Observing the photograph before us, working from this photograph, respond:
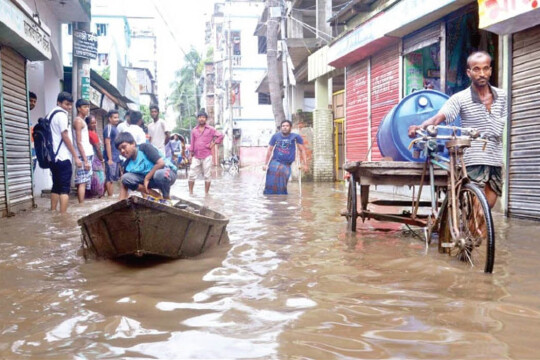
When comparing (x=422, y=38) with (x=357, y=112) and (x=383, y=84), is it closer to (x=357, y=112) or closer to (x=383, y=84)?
(x=383, y=84)

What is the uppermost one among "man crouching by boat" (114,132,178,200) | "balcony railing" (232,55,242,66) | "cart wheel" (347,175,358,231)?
"balcony railing" (232,55,242,66)

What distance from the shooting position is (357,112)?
13938 mm

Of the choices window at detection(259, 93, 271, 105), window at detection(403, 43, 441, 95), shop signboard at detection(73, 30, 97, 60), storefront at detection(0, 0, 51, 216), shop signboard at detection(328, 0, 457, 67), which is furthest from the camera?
window at detection(259, 93, 271, 105)

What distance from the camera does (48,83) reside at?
12.3 m

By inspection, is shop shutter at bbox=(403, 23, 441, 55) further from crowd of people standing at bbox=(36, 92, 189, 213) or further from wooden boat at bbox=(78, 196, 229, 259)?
wooden boat at bbox=(78, 196, 229, 259)

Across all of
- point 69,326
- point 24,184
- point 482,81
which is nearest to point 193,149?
point 24,184

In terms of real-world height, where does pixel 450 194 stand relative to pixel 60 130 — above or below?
below

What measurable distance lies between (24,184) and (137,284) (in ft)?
20.3

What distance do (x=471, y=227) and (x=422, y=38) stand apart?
288 inches

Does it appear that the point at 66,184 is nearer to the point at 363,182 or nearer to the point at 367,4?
the point at 363,182

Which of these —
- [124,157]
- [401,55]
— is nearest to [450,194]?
[124,157]

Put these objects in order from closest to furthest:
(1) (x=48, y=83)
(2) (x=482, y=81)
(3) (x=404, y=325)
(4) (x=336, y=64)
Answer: (3) (x=404, y=325) < (2) (x=482, y=81) < (1) (x=48, y=83) < (4) (x=336, y=64)

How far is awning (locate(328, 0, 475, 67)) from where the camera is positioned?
9070 mm

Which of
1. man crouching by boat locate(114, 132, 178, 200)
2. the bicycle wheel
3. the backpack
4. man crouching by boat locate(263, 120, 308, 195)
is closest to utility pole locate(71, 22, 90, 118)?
the backpack
